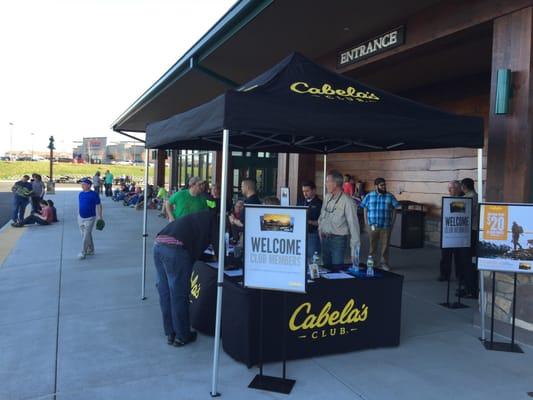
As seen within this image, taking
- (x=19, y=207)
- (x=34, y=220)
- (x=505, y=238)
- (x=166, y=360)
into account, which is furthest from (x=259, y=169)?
(x=166, y=360)

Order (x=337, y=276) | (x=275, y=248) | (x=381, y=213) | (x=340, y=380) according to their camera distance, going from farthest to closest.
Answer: (x=381, y=213)
(x=337, y=276)
(x=340, y=380)
(x=275, y=248)

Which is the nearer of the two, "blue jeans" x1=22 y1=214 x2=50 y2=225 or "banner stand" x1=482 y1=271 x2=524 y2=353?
"banner stand" x1=482 y1=271 x2=524 y2=353

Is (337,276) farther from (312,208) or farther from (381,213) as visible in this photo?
(381,213)

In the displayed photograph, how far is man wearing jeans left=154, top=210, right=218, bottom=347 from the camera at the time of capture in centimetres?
448

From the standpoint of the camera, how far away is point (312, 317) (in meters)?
4.30

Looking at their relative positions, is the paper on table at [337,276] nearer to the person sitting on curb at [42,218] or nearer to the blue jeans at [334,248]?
the blue jeans at [334,248]

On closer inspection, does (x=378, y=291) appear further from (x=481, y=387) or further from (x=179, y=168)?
(x=179, y=168)

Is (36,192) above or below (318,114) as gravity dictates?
below

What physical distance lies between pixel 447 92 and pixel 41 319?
9.65 metres

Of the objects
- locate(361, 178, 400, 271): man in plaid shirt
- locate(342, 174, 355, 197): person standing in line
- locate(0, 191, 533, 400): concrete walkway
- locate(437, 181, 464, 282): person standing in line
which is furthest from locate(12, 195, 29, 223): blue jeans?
locate(437, 181, 464, 282): person standing in line

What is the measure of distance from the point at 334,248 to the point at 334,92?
229 cm

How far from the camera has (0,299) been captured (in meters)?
6.32

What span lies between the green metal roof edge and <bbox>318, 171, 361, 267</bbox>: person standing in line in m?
2.76

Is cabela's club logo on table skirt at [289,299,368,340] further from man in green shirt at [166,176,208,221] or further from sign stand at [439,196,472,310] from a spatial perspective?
man in green shirt at [166,176,208,221]
